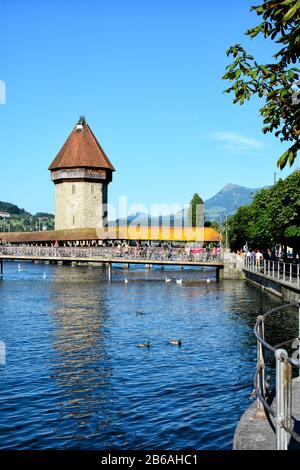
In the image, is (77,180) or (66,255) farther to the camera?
(77,180)

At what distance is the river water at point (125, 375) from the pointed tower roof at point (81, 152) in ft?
200

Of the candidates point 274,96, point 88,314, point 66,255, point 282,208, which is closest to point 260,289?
point 282,208

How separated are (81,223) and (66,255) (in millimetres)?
31262

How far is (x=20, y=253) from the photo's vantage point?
→ 6106 cm

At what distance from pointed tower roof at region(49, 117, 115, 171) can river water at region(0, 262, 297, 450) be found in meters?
60.9

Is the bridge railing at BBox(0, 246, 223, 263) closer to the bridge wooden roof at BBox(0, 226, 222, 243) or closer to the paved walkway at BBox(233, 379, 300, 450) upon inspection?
the bridge wooden roof at BBox(0, 226, 222, 243)

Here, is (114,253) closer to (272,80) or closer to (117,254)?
(117,254)

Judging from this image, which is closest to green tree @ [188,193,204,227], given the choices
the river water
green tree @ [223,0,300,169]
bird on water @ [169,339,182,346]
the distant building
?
the distant building

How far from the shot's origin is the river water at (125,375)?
11664mm

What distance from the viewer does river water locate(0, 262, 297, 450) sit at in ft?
38.3

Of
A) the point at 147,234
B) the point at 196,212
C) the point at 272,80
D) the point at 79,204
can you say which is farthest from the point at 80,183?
the point at 272,80

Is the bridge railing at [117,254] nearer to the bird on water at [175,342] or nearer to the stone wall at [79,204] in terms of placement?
the stone wall at [79,204]

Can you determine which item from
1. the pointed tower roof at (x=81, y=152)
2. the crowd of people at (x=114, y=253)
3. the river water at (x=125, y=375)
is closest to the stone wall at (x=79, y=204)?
the pointed tower roof at (x=81, y=152)
